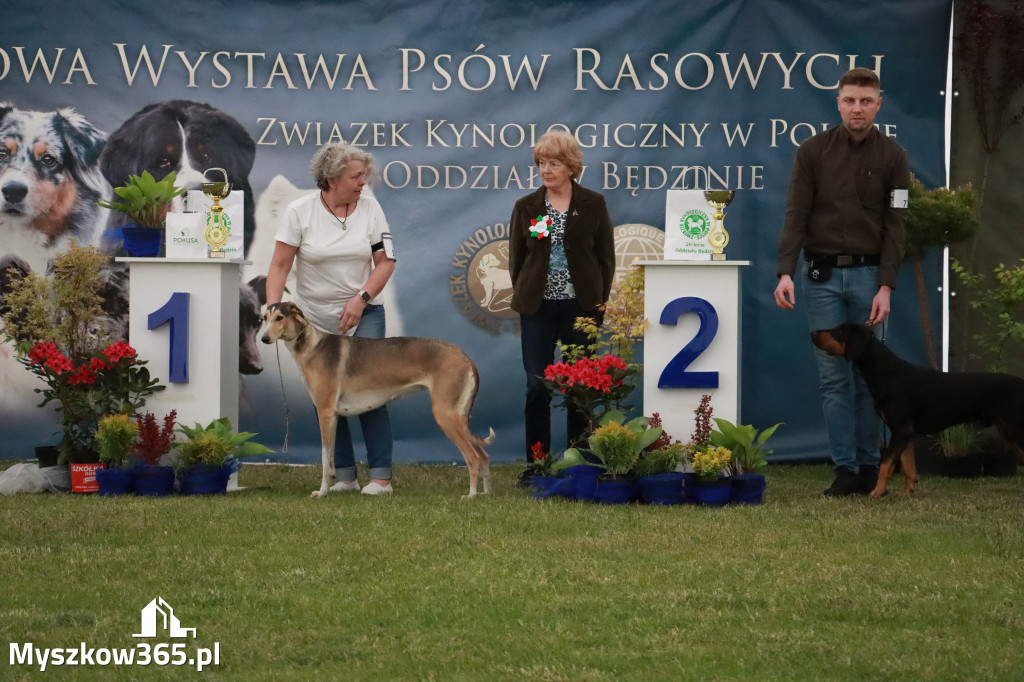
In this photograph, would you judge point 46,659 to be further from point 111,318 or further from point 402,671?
point 111,318

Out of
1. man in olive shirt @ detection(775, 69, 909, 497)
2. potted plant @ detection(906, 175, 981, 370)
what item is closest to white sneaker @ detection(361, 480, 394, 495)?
man in olive shirt @ detection(775, 69, 909, 497)

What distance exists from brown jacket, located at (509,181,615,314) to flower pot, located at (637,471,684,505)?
3.64 feet

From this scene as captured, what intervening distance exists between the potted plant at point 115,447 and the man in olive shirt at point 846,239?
11.5ft

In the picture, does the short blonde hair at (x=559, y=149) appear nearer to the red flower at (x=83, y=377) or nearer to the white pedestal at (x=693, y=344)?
the white pedestal at (x=693, y=344)

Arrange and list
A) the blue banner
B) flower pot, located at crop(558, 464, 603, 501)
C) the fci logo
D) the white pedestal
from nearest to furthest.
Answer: the fci logo < flower pot, located at crop(558, 464, 603, 501) < the white pedestal < the blue banner

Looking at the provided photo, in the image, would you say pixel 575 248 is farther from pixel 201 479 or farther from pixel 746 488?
pixel 201 479

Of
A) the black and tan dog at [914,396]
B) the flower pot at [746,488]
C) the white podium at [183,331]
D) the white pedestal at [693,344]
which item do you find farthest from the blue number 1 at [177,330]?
the black and tan dog at [914,396]

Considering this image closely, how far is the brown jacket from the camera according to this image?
6.61 metres

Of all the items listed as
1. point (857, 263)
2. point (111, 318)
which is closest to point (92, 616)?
point (857, 263)

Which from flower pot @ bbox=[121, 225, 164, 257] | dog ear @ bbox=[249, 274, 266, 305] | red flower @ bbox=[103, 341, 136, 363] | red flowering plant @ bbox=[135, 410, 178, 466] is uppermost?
flower pot @ bbox=[121, 225, 164, 257]

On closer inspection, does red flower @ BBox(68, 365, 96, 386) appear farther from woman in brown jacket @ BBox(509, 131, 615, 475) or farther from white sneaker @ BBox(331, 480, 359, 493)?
woman in brown jacket @ BBox(509, 131, 615, 475)

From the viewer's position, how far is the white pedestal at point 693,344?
633cm

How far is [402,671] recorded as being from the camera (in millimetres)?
3154

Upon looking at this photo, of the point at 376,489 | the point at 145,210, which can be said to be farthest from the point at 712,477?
the point at 145,210
